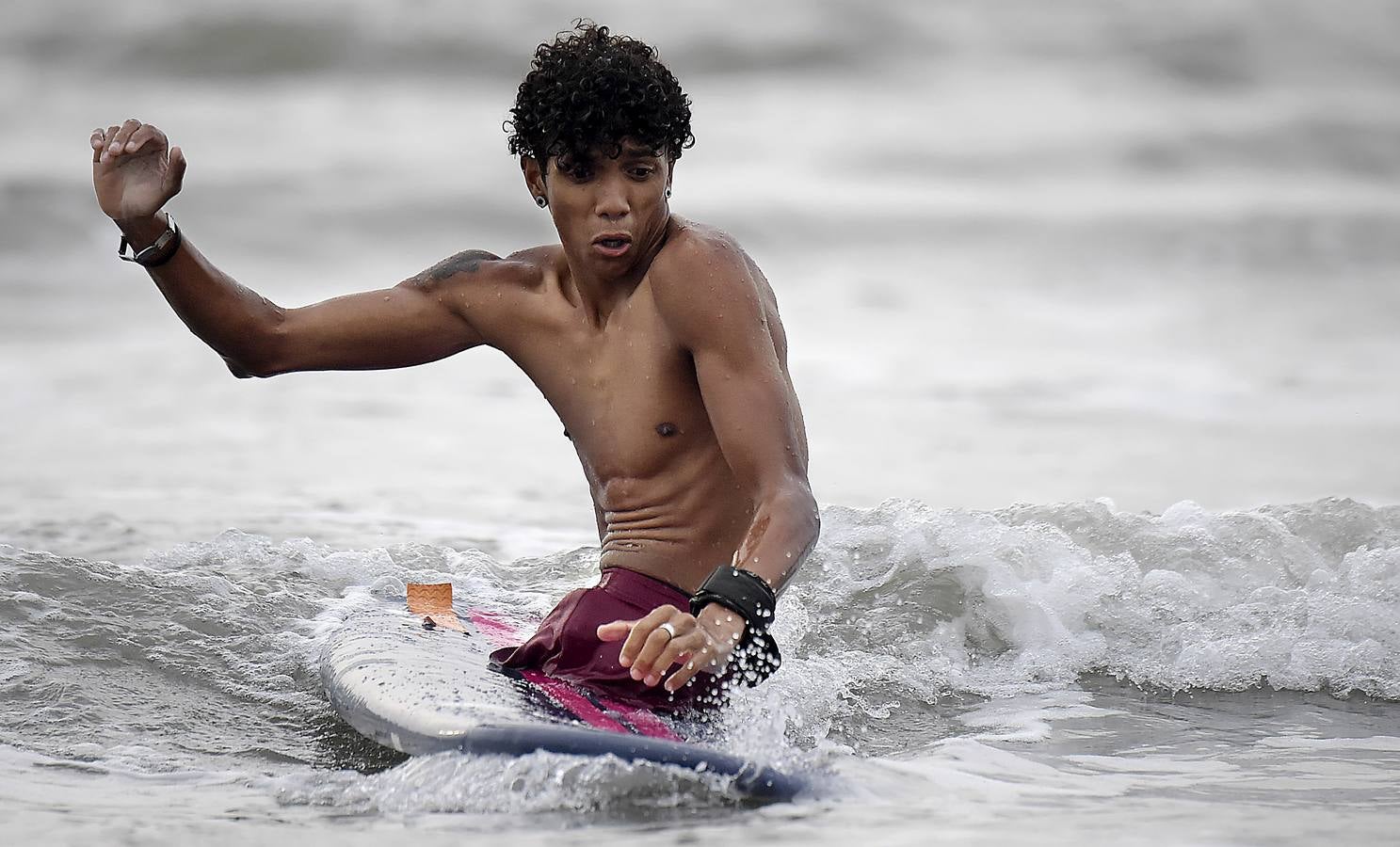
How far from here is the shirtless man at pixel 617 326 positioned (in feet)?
10.9

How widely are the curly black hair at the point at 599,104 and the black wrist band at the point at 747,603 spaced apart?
2.91 feet

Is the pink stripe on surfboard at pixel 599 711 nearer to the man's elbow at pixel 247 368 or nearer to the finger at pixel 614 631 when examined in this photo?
the finger at pixel 614 631

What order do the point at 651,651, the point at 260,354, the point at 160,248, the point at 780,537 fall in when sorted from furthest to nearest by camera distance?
the point at 260,354
the point at 160,248
the point at 780,537
the point at 651,651

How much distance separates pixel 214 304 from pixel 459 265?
52 cm

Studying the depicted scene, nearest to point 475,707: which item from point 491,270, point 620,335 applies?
point 620,335

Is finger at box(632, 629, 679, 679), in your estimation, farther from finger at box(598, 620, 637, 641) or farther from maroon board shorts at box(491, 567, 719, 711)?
maroon board shorts at box(491, 567, 719, 711)

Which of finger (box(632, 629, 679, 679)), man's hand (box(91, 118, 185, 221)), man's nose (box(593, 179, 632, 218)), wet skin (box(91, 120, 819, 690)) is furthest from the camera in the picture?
man's hand (box(91, 118, 185, 221))

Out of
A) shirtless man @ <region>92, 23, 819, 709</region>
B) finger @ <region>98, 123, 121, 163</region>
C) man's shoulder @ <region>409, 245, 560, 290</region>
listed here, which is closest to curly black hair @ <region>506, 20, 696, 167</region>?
shirtless man @ <region>92, 23, 819, 709</region>

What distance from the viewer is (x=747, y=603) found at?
2941 mm

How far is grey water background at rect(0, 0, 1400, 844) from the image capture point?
3316 mm

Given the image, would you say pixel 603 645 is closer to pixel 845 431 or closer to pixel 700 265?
pixel 700 265

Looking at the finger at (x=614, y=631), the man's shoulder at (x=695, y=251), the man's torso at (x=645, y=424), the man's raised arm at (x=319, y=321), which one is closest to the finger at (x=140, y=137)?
the man's raised arm at (x=319, y=321)

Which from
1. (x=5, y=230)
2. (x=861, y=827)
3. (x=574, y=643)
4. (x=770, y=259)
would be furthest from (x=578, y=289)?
(x=5, y=230)

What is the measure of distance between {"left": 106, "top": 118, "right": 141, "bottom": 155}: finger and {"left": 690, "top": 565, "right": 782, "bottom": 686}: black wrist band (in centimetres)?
150
